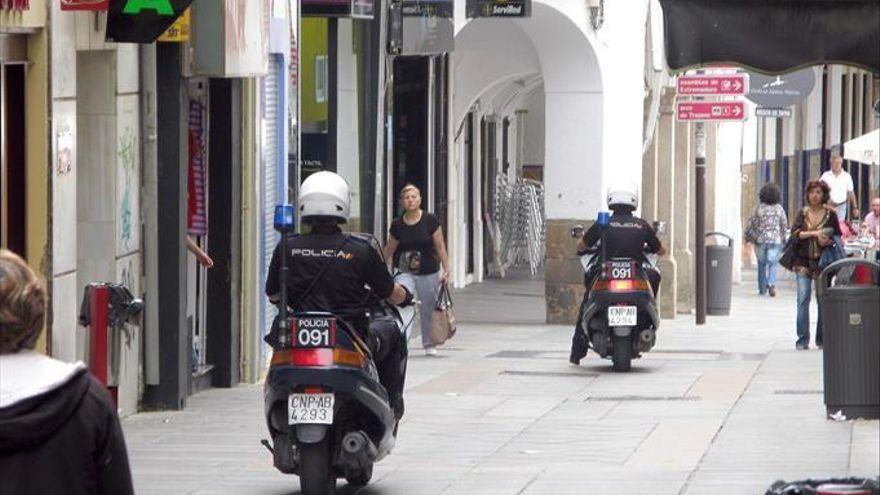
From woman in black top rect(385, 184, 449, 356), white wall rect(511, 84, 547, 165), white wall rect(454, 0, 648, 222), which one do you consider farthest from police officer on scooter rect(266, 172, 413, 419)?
white wall rect(511, 84, 547, 165)

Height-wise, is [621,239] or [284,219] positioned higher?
[284,219]

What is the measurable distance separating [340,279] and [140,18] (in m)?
3.01

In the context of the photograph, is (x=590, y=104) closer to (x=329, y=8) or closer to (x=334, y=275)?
(x=329, y=8)

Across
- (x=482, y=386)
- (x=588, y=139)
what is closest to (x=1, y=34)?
(x=482, y=386)

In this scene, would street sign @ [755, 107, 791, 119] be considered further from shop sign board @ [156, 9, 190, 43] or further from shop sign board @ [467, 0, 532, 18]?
shop sign board @ [156, 9, 190, 43]

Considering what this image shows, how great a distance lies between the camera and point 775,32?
10.2 m

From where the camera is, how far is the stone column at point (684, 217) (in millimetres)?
31578

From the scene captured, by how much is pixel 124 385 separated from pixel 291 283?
345 centimetres

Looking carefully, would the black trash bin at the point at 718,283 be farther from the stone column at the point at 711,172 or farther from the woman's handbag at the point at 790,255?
the woman's handbag at the point at 790,255

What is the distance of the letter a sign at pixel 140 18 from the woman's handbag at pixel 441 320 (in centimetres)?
781

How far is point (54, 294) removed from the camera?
12812 millimetres

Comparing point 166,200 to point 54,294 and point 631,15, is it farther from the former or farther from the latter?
point 631,15

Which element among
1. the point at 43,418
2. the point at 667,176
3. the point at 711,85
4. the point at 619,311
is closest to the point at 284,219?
the point at 43,418

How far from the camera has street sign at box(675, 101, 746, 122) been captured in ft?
89.0
